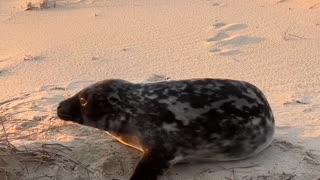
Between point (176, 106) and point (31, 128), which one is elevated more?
point (176, 106)

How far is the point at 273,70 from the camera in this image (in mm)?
5262

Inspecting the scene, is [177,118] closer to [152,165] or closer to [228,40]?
[152,165]

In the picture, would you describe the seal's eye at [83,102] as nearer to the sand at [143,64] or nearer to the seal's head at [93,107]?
the seal's head at [93,107]

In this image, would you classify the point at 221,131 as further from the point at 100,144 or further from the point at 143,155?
the point at 100,144

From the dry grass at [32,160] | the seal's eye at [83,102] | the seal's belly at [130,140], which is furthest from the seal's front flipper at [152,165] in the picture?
the seal's eye at [83,102]

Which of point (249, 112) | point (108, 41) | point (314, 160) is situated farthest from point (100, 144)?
point (108, 41)

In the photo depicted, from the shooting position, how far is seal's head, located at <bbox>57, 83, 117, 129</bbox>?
3650mm

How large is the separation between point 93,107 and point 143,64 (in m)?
1.85

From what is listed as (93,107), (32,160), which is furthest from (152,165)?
(32,160)

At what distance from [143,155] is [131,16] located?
3266mm

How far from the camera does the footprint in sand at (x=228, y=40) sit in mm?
5648

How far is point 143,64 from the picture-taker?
547 cm

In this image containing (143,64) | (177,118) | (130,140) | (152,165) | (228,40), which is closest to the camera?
(152,165)

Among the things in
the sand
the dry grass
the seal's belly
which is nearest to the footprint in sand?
the sand
